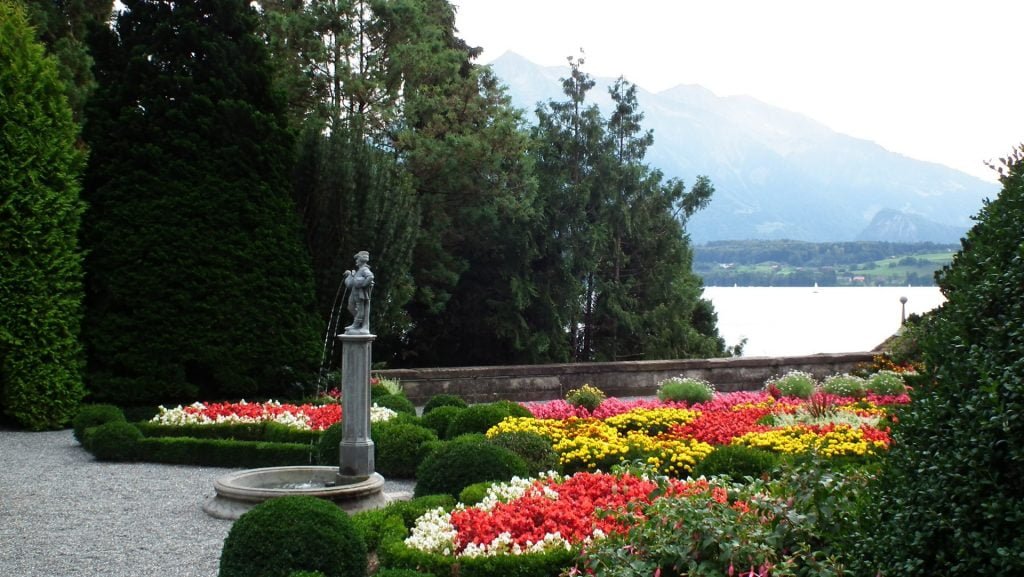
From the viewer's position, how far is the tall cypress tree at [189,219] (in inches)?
492

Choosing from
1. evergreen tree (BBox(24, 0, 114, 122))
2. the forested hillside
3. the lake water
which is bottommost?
the lake water

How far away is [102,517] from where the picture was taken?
751cm

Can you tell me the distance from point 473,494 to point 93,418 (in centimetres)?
637

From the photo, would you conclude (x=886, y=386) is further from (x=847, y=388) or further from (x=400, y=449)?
(x=400, y=449)

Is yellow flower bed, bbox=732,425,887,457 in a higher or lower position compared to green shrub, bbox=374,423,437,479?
higher

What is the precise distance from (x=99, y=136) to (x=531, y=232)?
9121 mm

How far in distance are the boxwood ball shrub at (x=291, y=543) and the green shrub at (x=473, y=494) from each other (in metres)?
1.34

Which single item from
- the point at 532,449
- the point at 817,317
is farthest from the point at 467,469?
the point at 817,317

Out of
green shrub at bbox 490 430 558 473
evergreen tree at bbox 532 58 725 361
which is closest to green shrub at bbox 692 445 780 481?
green shrub at bbox 490 430 558 473

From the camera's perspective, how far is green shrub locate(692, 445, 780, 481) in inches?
273

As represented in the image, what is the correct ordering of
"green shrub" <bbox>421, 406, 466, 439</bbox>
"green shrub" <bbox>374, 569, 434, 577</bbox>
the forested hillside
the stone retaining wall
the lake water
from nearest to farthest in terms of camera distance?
1. "green shrub" <bbox>374, 569, 434, 577</bbox>
2. "green shrub" <bbox>421, 406, 466, 439</bbox>
3. the stone retaining wall
4. the lake water
5. the forested hillside

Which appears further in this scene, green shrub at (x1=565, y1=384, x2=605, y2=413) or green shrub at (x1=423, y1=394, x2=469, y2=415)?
green shrub at (x1=565, y1=384, x2=605, y2=413)

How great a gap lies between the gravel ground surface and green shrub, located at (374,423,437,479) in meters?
0.21

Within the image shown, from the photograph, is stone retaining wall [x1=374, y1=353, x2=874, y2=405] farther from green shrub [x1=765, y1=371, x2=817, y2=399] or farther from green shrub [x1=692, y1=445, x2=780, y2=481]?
green shrub [x1=692, y1=445, x2=780, y2=481]
